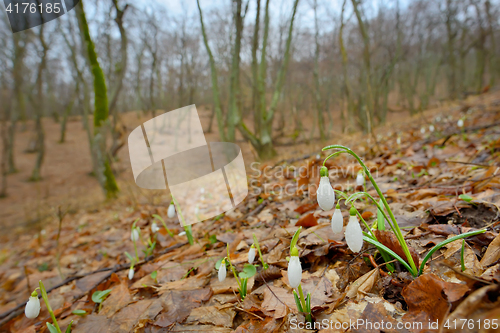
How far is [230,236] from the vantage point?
1969 mm

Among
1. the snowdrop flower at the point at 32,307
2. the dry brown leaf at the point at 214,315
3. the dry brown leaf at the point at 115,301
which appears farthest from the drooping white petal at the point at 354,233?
the snowdrop flower at the point at 32,307

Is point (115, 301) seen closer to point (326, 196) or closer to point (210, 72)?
point (326, 196)

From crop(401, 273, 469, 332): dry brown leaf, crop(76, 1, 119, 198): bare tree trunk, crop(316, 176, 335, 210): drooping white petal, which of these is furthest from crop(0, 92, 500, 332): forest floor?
crop(76, 1, 119, 198): bare tree trunk

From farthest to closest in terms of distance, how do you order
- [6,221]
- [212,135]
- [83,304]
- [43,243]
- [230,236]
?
1. [212,135]
2. [6,221]
3. [43,243]
4. [230,236]
5. [83,304]

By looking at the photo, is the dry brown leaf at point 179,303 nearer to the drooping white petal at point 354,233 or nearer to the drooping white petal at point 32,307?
the drooping white petal at point 32,307

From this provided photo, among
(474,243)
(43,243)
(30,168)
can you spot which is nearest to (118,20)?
(43,243)

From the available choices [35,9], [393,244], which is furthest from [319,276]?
[35,9]

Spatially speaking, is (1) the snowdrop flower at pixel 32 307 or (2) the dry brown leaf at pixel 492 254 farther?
(1) the snowdrop flower at pixel 32 307

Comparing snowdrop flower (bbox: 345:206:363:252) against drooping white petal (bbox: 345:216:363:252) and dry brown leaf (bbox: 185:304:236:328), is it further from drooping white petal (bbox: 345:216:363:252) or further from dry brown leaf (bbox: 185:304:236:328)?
dry brown leaf (bbox: 185:304:236:328)

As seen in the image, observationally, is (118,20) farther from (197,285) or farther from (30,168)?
(30,168)

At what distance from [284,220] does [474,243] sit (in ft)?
3.77

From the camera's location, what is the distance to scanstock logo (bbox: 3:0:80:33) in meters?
6.75

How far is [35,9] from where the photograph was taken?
742cm

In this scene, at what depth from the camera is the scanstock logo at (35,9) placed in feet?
22.1
